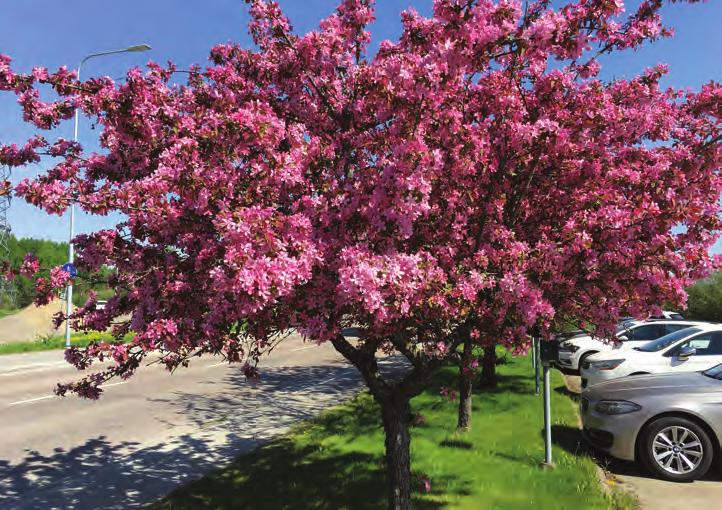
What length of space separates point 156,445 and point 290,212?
656 cm

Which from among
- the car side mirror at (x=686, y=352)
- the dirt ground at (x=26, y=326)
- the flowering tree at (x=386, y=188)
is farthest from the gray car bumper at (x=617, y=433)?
the dirt ground at (x=26, y=326)

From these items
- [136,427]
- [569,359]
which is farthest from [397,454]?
[569,359]

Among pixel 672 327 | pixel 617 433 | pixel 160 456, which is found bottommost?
pixel 160 456

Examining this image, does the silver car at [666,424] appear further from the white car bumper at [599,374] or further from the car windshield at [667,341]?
the car windshield at [667,341]

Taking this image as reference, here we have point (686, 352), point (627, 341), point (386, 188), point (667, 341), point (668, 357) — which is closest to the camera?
point (386, 188)

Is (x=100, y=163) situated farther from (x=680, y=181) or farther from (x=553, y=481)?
(x=553, y=481)

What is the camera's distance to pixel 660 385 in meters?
7.13

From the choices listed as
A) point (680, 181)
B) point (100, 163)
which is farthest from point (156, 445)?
point (680, 181)

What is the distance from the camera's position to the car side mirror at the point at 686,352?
10.2 m

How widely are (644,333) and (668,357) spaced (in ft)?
15.0

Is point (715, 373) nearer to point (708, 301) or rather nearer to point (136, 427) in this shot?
point (136, 427)

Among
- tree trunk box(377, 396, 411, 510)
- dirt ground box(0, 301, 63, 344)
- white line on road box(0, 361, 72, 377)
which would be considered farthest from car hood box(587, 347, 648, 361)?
dirt ground box(0, 301, 63, 344)

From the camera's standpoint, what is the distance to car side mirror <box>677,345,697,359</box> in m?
10.2

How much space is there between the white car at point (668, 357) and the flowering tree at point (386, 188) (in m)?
6.97
